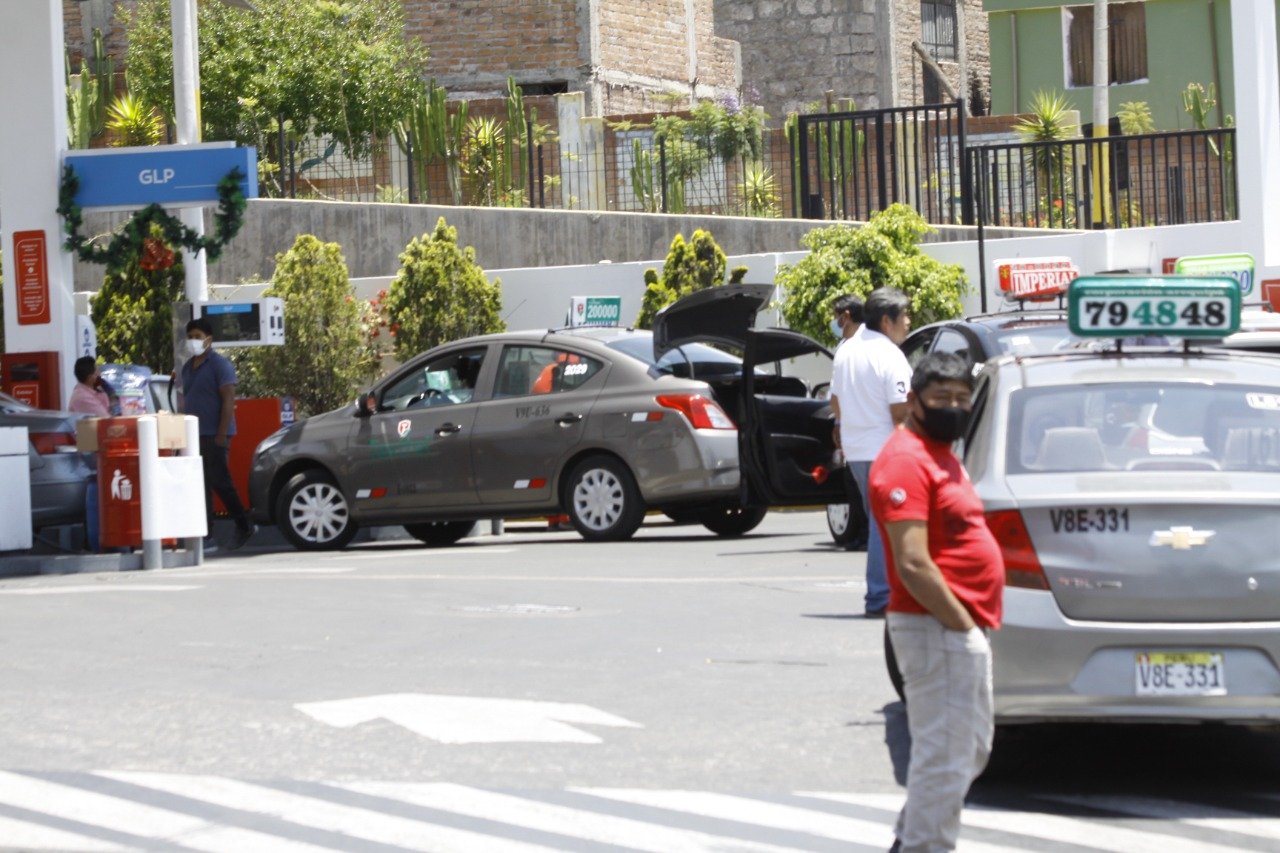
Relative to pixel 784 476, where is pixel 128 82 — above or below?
above

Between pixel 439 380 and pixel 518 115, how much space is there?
1707 cm

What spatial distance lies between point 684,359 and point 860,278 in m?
7.13

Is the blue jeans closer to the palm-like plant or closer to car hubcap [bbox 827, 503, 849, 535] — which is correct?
car hubcap [bbox 827, 503, 849, 535]

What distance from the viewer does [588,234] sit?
29.7 metres

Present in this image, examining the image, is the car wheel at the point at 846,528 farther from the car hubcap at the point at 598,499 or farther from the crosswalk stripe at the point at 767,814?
the crosswalk stripe at the point at 767,814

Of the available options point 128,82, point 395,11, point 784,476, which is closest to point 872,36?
point 395,11

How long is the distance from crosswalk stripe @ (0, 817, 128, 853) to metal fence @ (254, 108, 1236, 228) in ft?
57.5

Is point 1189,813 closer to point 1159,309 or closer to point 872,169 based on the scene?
point 1159,309

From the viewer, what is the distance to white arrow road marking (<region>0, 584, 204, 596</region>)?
14.2m

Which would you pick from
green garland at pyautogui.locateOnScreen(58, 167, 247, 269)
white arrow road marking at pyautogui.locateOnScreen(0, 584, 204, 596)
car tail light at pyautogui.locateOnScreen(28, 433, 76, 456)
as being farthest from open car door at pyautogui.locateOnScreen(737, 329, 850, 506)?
green garland at pyautogui.locateOnScreen(58, 167, 247, 269)

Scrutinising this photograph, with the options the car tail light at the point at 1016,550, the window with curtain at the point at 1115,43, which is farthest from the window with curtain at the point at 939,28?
the car tail light at the point at 1016,550

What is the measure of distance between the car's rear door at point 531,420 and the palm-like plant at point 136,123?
2217cm

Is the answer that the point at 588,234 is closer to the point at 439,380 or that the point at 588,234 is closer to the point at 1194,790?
the point at 439,380

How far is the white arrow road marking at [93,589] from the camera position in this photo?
14188mm
